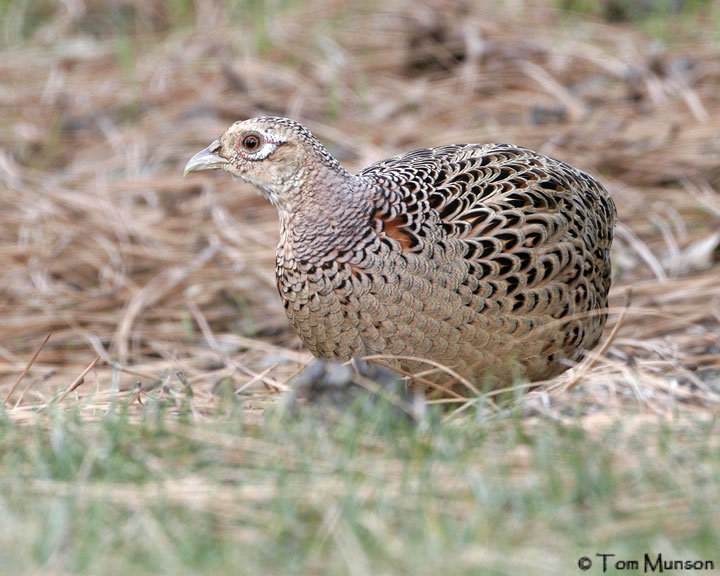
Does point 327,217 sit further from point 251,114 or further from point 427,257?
point 251,114

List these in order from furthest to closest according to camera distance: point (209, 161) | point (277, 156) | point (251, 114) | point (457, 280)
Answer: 1. point (251, 114)
2. point (209, 161)
3. point (277, 156)
4. point (457, 280)

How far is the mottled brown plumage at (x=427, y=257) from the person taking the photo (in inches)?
151

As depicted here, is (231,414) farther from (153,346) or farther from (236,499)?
(153,346)

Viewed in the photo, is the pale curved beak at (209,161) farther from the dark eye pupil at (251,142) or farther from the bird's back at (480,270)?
the bird's back at (480,270)

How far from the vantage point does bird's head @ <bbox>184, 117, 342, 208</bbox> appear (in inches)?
159

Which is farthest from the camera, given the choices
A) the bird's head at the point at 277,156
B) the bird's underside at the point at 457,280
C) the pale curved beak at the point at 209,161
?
the pale curved beak at the point at 209,161

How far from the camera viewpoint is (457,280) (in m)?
3.85

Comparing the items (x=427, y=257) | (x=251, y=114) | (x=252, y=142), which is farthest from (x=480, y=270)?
Answer: (x=251, y=114)

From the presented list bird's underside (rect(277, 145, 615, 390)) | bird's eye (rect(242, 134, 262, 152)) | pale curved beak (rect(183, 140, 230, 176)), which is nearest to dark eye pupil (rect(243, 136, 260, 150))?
bird's eye (rect(242, 134, 262, 152))

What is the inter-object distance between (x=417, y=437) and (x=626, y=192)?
13.4ft

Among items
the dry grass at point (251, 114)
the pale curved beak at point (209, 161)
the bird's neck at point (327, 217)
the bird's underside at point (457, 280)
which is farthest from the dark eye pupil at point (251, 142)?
the dry grass at point (251, 114)

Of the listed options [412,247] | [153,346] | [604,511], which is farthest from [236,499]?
[153,346]

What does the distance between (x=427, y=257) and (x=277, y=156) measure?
0.74 metres

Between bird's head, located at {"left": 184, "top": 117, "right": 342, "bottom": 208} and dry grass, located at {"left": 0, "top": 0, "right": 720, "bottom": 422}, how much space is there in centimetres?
79
